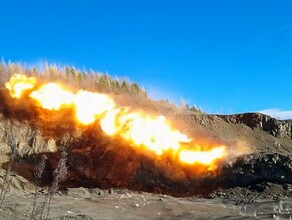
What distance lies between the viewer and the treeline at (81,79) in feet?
194

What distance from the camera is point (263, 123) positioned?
200ft

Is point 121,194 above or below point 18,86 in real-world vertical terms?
below

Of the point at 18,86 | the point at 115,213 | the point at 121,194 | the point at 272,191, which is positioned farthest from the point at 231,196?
the point at 18,86

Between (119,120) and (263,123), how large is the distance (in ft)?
73.5

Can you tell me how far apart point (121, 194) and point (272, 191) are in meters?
12.0

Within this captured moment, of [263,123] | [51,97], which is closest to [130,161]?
[51,97]

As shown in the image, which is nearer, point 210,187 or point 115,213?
point 115,213

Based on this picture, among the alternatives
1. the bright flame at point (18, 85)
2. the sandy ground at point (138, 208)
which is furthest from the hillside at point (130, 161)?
the sandy ground at point (138, 208)

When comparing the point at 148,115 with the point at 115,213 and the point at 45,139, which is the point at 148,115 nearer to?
the point at 45,139

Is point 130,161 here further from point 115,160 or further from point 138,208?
point 138,208

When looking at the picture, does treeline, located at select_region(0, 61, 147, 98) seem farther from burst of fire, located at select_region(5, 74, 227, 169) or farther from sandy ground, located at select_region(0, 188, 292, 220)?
sandy ground, located at select_region(0, 188, 292, 220)

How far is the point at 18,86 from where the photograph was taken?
50.8 metres

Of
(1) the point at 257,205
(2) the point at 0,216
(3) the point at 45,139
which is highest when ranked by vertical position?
(3) the point at 45,139

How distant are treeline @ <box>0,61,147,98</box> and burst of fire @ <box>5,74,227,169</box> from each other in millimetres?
5894
